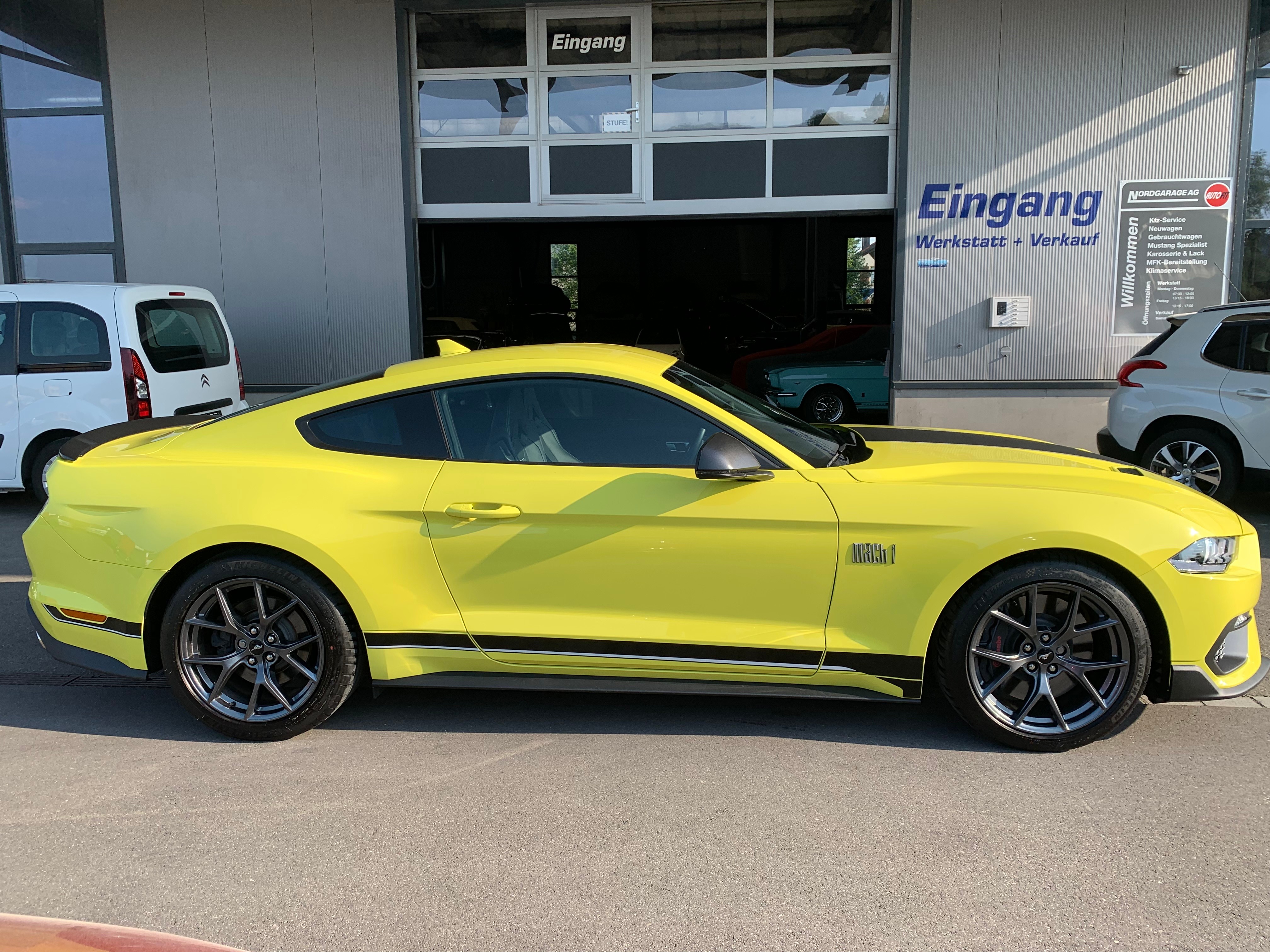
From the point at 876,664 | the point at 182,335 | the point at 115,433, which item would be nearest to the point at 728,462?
the point at 876,664

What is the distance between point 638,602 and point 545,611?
0.35 m

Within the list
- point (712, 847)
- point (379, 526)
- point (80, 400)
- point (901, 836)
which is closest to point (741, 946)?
point (712, 847)

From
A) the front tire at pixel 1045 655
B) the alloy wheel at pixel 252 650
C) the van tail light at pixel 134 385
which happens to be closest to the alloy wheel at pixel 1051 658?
the front tire at pixel 1045 655

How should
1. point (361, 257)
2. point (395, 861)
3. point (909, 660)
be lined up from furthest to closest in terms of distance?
point (361, 257)
point (909, 660)
point (395, 861)

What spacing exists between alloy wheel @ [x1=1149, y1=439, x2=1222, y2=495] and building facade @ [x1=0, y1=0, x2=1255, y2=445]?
7.32ft

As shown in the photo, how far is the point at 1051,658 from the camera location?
368 cm

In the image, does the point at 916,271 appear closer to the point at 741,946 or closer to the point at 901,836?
the point at 901,836

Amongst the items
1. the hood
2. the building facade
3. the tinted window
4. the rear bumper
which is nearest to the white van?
the building facade

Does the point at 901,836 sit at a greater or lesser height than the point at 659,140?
lesser

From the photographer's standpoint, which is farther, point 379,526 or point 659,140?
point 659,140

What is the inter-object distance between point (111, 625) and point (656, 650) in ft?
7.07

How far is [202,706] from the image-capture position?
3.96 metres

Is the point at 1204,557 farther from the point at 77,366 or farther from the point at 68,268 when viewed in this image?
the point at 68,268

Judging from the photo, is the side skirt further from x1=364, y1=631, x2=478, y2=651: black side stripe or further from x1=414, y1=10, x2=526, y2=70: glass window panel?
x1=414, y1=10, x2=526, y2=70: glass window panel
